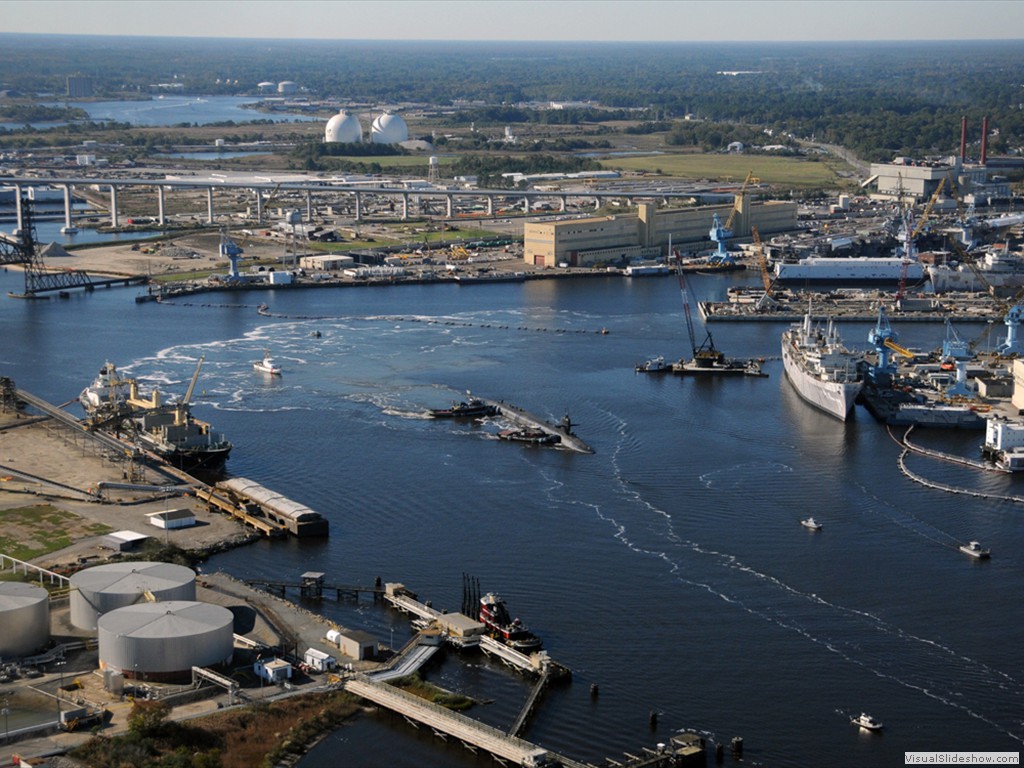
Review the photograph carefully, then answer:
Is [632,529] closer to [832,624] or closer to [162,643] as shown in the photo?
[832,624]

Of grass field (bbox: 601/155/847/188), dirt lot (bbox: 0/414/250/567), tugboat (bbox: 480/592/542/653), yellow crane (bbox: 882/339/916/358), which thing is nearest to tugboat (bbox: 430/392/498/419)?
dirt lot (bbox: 0/414/250/567)

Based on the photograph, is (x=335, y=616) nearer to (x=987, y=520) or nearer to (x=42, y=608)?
(x=42, y=608)

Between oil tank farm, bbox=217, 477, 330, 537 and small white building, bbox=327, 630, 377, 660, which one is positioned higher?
oil tank farm, bbox=217, 477, 330, 537

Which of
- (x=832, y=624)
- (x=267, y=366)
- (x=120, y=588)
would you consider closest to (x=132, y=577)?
(x=120, y=588)

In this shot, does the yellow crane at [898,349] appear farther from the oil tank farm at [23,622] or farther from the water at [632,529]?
the oil tank farm at [23,622]

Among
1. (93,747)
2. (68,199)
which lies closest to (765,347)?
(93,747)

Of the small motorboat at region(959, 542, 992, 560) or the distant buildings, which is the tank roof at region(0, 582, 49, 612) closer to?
the small motorboat at region(959, 542, 992, 560)
